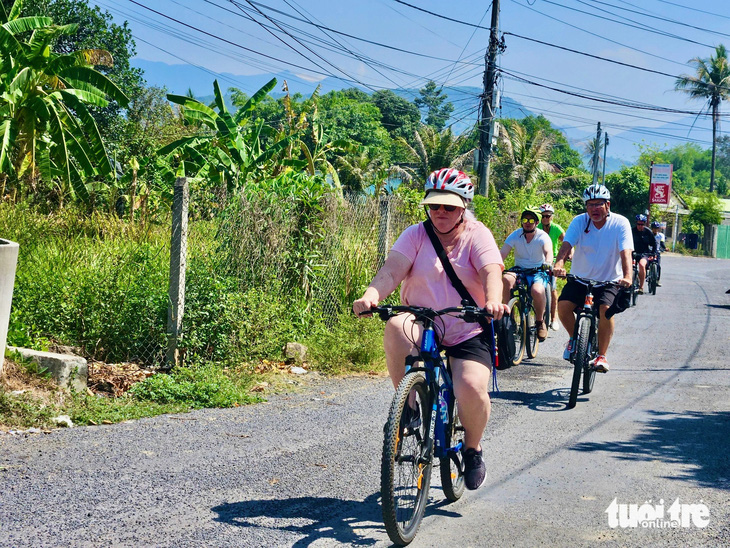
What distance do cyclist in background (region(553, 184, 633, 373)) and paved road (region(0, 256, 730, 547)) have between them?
73 cm

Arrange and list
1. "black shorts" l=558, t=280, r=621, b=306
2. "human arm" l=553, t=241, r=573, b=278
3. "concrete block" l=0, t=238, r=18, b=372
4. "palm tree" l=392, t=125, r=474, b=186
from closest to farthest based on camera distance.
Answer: "concrete block" l=0, t=238, r=18, b=372 < "black shorts" l=558, t=280, r=621, b=306 < "human arm" l=553, t=241, r=573, b=278 < "palm tree" l=392, t=125, r=474, b=186

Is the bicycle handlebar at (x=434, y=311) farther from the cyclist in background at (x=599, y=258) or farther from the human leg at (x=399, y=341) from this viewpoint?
the cyclist in background at (x=599, y=258)

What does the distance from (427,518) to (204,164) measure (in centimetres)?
1100

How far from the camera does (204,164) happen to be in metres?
14.5

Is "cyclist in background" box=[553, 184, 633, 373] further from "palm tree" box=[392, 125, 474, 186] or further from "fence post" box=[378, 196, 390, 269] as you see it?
"palm tree" box=[392, 125, 474, 186]

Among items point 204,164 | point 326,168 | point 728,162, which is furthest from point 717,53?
point 728,162

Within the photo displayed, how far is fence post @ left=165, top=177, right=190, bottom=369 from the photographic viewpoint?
800cm

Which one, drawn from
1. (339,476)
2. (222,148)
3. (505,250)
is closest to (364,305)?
(339,476)

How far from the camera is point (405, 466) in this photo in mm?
4188

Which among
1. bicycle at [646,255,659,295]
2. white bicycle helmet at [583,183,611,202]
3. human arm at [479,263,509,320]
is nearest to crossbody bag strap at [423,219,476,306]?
human arm at [479,263,509,320]

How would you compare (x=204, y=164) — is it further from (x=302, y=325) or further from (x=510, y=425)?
(x=510, y=425)

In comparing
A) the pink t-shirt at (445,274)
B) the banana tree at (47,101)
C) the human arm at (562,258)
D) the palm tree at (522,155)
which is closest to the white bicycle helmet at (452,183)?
the pink t-shirt at (445,274)

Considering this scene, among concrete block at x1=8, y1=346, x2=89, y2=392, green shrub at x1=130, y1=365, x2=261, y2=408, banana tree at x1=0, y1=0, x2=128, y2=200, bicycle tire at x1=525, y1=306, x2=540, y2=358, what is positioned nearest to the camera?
concrete block at x1=8, y1=346, x2=89, y2=392

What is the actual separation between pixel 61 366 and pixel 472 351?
12.8 ft
